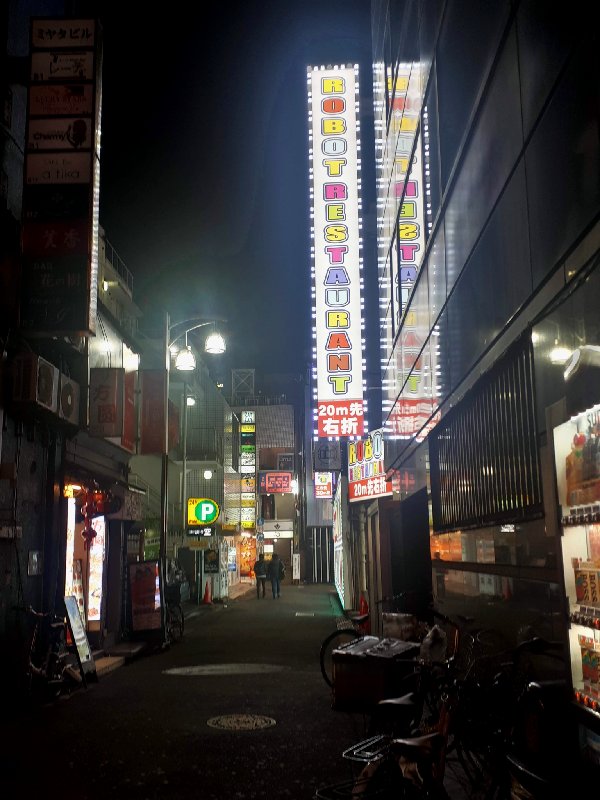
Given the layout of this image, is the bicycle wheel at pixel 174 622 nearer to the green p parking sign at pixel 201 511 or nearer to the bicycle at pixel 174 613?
the bicycle at pixel 174 613

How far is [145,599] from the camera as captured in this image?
755 inches

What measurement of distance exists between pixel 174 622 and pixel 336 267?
36.3 ft

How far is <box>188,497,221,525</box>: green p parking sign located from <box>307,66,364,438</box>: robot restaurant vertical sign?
1453cm

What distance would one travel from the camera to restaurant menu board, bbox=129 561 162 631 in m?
19.1

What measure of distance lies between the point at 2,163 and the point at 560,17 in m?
11.0

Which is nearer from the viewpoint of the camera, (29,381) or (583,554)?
(583,554)

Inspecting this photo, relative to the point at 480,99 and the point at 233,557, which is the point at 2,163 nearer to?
the point at 480,99

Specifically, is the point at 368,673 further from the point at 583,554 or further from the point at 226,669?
the point at 226,669

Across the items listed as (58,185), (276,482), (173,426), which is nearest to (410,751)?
(58,185)

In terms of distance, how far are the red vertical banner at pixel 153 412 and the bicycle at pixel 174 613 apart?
4.25 m

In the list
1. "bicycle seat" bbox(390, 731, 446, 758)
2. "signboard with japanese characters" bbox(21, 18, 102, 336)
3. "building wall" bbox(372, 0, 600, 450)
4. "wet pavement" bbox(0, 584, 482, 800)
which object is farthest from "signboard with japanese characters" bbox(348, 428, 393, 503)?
"bicycle seat" bbox(390, 731, 446, 758)

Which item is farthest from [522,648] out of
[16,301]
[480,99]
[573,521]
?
[16,301]

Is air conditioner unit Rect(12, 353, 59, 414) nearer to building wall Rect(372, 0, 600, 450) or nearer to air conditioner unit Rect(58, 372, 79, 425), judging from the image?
air conditioner unit Rect(58, 372, 79, 425)

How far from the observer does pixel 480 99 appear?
794cm
